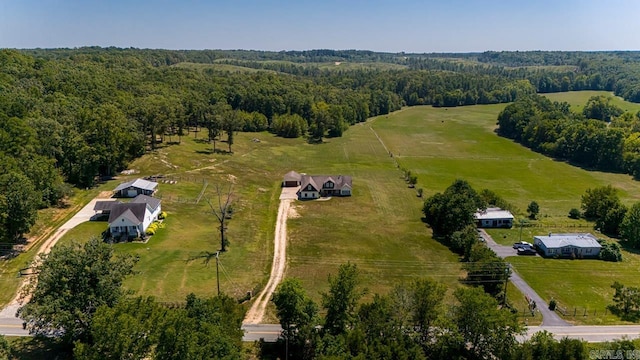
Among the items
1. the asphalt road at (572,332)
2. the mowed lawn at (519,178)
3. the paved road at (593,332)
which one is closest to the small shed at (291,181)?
the mowed lawn at (519,178)

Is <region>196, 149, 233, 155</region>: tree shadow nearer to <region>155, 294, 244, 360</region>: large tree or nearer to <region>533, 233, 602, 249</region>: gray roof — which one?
<region>533, 233, 602, 249</region>: gray roof

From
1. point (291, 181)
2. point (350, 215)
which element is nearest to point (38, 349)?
point (350, 215)

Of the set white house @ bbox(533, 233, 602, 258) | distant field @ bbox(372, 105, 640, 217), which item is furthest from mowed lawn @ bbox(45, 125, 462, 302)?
distant field @ bbox(372, 105, 640, 217)

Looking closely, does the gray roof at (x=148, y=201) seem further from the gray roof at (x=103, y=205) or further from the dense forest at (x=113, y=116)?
the dense forest at (x=113, y=116)

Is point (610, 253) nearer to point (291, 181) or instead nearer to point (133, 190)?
point (291, 181)

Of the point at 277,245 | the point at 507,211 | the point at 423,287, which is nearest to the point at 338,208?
the point at 277,245

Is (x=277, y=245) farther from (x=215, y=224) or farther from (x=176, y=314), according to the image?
(x=176, y=314)
